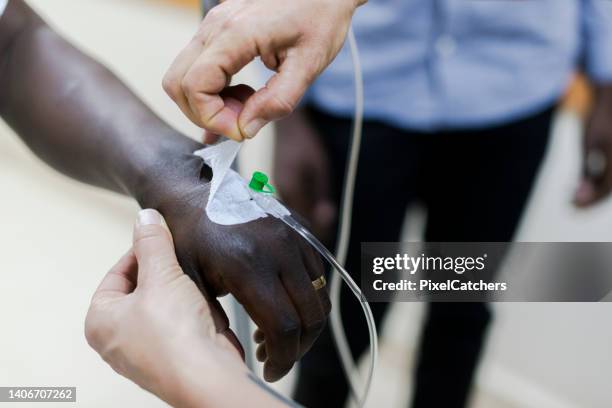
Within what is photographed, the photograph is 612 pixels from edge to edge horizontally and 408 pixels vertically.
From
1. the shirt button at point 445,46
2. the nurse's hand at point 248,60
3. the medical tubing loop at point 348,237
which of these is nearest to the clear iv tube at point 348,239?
the medical tubing loop at point 348,237

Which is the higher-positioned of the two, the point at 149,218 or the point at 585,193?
the point at 149,218

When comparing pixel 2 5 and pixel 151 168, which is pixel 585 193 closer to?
pixel 151 168

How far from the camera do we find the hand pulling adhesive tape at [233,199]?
0.61m

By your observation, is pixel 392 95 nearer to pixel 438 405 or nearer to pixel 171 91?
pixel 171 91

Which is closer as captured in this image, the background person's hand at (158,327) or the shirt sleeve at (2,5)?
the background person's hand at (158,327)

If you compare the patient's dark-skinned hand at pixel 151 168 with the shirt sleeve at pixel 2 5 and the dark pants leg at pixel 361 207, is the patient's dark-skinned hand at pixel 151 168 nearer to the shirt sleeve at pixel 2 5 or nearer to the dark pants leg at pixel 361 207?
the shirt sleeve at pixel 2 5

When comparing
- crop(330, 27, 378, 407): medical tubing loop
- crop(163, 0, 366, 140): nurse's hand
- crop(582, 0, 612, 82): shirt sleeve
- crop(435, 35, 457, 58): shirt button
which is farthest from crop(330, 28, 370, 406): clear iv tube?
crop(582, 0, 612, 82): shirt sleeve

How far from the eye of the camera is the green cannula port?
1.89 ft

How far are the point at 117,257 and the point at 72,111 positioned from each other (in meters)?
0.46

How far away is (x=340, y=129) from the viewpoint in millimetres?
1035

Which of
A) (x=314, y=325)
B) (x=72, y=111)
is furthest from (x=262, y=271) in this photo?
(x=72, y=111)

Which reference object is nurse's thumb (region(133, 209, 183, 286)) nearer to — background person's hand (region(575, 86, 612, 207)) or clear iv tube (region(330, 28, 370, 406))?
clear iv tube (region(330, 28, 370, 406))

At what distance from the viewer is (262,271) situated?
59 cm

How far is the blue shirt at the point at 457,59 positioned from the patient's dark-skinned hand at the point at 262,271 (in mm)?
437
